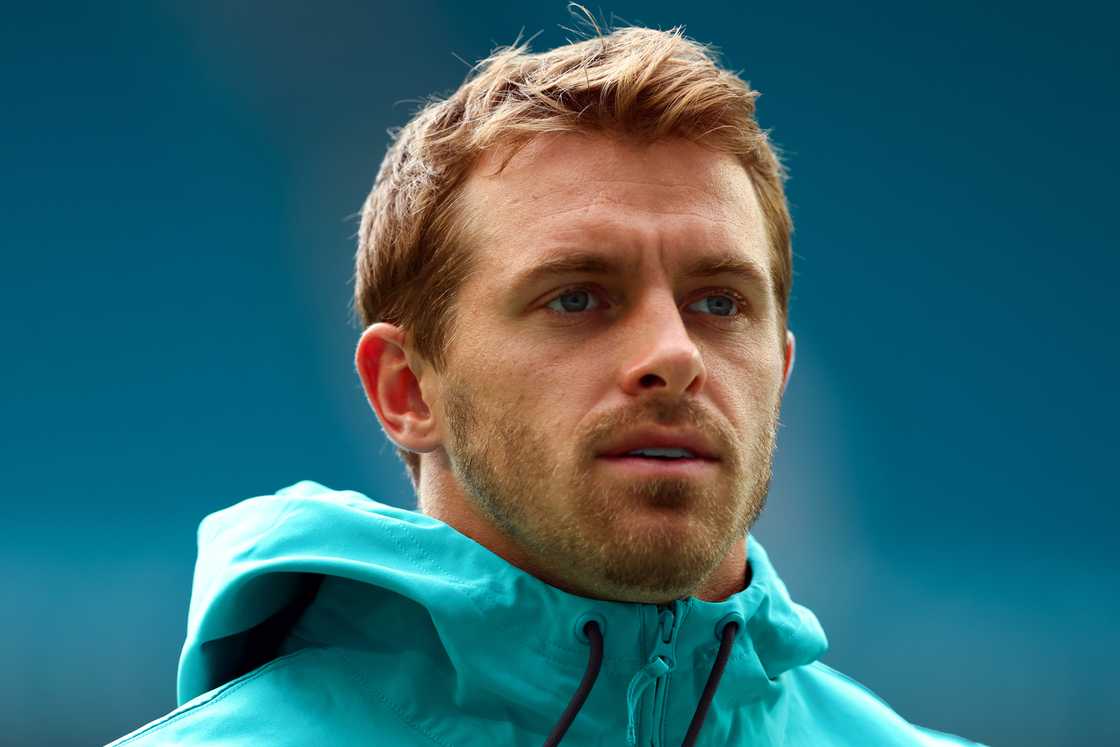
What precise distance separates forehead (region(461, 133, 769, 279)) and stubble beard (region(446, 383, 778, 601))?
0.26 m

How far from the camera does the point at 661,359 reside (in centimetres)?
154

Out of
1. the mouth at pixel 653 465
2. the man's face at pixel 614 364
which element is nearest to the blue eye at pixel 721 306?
the man's face at pixel 614 364

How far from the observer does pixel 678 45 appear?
6.43ft

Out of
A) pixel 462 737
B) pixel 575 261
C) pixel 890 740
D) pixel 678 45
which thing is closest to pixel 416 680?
pixel 462 737

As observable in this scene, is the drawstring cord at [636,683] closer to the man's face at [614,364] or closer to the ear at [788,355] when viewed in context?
the man's face at [614,364]

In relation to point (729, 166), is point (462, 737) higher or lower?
lower

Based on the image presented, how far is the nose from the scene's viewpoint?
154 centimetres

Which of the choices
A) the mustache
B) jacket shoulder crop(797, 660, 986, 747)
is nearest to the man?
the mustache

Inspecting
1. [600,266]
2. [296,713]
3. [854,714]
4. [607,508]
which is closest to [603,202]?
[600,266]

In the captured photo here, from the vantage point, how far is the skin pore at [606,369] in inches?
61.3

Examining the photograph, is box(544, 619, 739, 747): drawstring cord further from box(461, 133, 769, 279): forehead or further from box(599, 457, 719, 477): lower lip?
box(461, 133, 769, 279): forehead

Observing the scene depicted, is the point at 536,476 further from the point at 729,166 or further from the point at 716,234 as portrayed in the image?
the point at 729,166

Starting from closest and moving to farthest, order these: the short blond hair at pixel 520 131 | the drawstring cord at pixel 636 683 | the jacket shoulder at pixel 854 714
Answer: the drawstring cord at pixel 636 683, the short blond hair at pixel 520 131, the jacket shoulder at pixel 854 714

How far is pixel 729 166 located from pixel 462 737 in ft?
3.24
